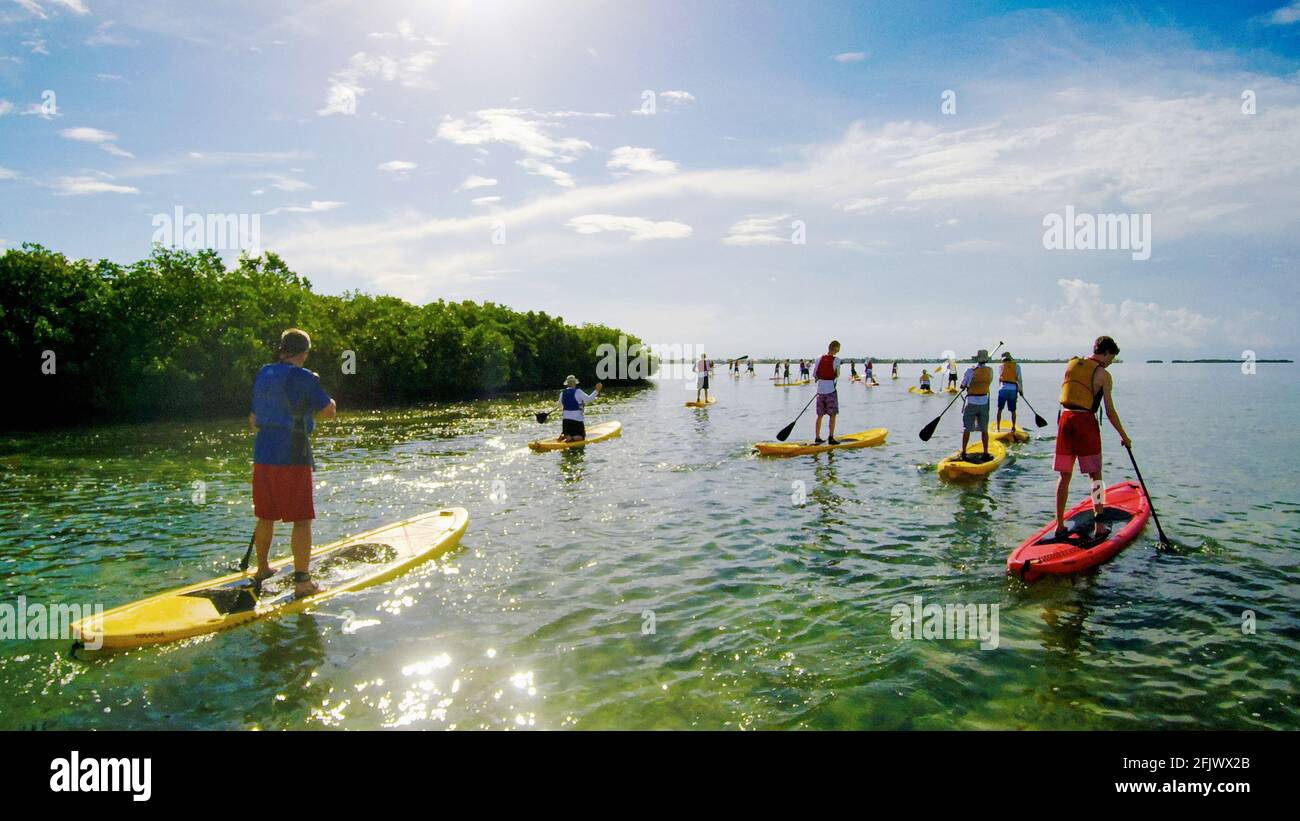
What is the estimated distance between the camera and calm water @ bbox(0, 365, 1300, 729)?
5582 mm

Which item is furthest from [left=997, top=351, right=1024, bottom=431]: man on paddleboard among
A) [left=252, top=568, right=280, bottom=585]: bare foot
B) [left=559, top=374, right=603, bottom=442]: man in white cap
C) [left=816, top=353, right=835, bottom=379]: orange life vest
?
[left=252, top=568, right=280, bottom=585]: bare foot

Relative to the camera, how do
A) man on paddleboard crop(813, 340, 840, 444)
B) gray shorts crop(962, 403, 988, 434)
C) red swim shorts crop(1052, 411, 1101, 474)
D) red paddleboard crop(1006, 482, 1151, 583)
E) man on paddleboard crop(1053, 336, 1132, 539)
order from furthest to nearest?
man on paddleboard crop(813, 340, 840, 444) → gray shorts crop(962, 403, 988, 434) → red swim shorts crop(1052, 411, 1101, 474) → man on paddleboard crop(1053, 336, 1132, 539) → red paddleboard crop(1006, 482, 1151, 583)

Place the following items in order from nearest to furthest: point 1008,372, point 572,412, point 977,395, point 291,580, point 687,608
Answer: point 687,608 < point 291,580 < point 977,395 < point 1008,372 < point 572,412

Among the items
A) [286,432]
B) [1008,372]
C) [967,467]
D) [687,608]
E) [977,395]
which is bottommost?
[687,608]

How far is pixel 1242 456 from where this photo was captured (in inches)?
788

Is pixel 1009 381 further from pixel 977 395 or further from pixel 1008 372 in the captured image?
pixel 977 395

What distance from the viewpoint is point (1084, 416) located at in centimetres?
963

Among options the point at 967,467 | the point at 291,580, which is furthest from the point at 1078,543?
the point at 291,580

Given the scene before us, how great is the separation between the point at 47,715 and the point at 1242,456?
28.1 m

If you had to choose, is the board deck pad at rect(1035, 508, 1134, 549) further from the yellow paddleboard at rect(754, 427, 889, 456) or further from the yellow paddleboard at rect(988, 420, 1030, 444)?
the yellow paddleboard at rect(988, 420, 1030, 444)

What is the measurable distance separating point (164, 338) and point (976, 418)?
3966cm
